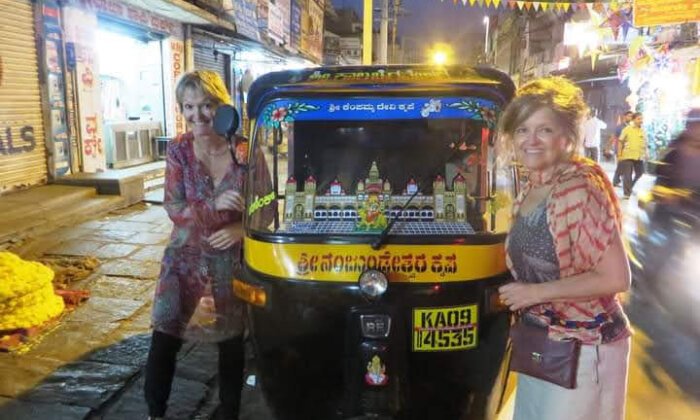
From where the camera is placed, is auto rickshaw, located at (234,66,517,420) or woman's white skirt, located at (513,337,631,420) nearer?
woman's white skirt, located at (513,337,631,420)

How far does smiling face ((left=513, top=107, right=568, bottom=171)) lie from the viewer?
1870 millimetres

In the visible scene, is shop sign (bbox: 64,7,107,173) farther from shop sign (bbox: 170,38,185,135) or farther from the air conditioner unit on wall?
shop sign (bbox: 170,38,185,135)

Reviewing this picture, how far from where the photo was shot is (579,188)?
5.88 feet

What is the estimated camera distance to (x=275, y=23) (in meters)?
17.0

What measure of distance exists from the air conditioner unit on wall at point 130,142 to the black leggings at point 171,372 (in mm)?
9404

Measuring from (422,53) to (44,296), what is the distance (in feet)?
183

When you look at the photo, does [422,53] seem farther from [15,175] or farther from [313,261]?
[313,261]

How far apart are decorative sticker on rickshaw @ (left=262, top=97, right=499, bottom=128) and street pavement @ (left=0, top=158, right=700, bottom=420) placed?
1.79 m

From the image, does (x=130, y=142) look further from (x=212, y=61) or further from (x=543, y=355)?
(x=543, y=355)

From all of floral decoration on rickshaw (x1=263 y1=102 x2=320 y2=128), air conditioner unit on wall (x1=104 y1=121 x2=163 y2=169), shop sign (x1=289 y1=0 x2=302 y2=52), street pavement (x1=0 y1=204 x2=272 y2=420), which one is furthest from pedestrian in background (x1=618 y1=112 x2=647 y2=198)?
shop sign (x1=289 y1=0 x2=302 y2=52)

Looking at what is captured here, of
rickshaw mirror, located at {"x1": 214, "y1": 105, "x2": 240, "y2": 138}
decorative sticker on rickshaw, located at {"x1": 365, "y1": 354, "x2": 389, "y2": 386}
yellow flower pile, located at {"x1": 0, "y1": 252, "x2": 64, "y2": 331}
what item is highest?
rickshaw mirror, located at {"x1": 214, "y1": 105, "x2": 240, "y2": 138}

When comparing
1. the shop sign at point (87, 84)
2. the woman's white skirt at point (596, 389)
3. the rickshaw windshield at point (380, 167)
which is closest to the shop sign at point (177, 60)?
the shop sign at point (87, 84)

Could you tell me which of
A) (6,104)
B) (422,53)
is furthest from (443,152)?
(422,53)

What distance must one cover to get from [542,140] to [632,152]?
11249 mm
